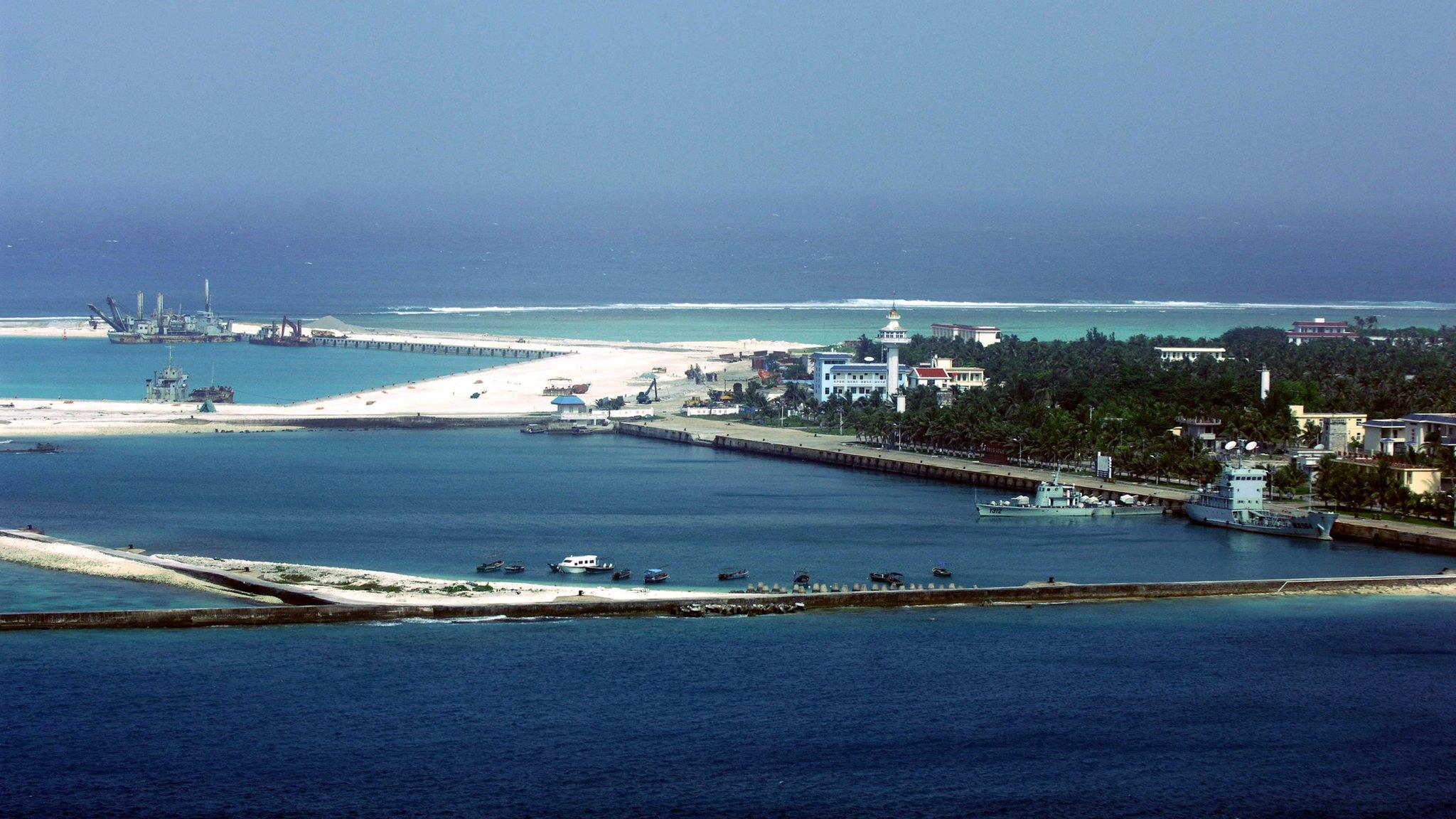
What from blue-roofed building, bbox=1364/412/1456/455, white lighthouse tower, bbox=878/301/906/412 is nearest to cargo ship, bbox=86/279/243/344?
white lighthouse tower, bbox=878/301/906/412

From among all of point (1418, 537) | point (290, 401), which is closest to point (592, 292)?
point (290, 401)

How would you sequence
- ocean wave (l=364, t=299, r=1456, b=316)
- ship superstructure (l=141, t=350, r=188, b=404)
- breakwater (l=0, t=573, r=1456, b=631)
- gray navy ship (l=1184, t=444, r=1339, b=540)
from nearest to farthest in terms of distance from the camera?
breakwater (l=0, t=573, r=1456, b=631) < gray navy ship (l=1184, t=444, r=1339, b=540) < ship superstructure (l=141, t=350, r=188, b=404) < ocean wave (l=364, t=299, r=1456, b=316)

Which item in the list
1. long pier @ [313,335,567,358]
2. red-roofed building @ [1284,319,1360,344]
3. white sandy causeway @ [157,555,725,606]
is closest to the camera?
white sandy causeway @ [157,555,725,606]

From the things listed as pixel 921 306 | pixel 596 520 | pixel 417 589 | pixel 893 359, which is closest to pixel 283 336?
pixel 893 359

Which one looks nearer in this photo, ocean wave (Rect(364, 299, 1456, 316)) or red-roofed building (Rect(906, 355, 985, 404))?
red-roofed building (Rect(906, 355, 985, 404))

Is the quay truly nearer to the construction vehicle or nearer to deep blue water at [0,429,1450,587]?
deep blue water at [0,429,1450,587]

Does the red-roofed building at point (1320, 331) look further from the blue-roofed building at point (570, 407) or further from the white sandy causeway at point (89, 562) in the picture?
the white sandy causeway at point (89, 562)
